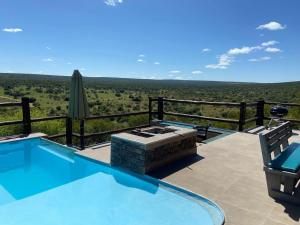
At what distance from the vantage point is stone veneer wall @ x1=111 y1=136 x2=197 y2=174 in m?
4.61

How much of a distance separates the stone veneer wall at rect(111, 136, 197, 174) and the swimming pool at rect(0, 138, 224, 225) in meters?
0.16

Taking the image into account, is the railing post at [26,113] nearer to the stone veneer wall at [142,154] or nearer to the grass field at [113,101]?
the grass field at [113,101]

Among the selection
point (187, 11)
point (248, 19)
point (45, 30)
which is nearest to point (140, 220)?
point (187, 11)

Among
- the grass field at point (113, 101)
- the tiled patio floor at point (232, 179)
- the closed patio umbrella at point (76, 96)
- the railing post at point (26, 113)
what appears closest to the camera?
the tiled patio floor at point (232, 179)

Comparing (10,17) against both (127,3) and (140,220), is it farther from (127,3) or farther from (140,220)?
(140,220)

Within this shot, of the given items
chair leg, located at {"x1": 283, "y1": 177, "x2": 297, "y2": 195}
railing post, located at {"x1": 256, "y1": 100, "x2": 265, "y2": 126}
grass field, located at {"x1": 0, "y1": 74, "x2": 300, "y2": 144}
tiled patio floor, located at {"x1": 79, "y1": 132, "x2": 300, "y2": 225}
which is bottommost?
grass field, located at {"x1": 0, "y1": 74, "x2": 300, "y2": 144}

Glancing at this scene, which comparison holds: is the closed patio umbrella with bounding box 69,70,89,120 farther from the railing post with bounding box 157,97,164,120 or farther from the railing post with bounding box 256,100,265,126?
the railing post with bounding box 256,100,265,126

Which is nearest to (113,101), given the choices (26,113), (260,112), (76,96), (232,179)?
(260,112)

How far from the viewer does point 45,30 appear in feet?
73.3

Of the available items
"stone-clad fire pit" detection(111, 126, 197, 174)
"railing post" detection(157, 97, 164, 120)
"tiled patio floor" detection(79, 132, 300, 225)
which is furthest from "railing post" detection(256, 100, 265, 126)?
"stone-clad fire pit" detection(111, 126, 197, 174)

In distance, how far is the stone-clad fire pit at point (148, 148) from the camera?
462 centimetres

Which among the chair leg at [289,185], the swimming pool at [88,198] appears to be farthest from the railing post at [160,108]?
the chair leg at [289,185]

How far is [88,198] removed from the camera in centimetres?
405

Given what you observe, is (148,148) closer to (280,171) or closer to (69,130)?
(280,171)
